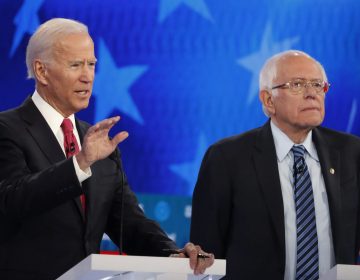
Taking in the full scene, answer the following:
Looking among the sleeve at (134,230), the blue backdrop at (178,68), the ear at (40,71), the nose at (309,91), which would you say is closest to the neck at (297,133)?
the nose at (309,91)

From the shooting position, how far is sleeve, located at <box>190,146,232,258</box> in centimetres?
378

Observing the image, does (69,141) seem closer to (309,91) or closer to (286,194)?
(286,194)

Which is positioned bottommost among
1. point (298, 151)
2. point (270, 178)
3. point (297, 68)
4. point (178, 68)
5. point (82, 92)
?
point (270, 178)

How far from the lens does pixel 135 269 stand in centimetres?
249

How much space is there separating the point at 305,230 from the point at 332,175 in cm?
26

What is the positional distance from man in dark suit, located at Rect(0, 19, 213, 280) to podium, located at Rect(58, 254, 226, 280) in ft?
0.14

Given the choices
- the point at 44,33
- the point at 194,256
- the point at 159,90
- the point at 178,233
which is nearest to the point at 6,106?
the point at 159,90

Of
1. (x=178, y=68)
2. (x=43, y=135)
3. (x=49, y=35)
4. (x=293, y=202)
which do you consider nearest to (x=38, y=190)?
(x=43, y=135)

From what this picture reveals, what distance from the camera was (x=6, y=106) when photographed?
15.0ft

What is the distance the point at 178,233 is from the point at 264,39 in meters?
1.00

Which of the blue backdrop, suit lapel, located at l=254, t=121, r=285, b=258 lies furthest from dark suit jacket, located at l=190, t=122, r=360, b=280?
the blue backdrop

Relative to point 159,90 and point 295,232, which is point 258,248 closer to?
point 295,232

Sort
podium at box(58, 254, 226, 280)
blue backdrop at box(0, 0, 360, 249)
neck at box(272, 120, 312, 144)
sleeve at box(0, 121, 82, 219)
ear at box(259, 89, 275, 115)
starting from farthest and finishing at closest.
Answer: blue backdrop at box(0, 0, 360, 249)
ear at box(259, 89, 275, 115)
neck at box(272, 120, 312, 144)
sleeve at box(0, 121, 82, 219)
podium at box(58, 254, 226, 280)

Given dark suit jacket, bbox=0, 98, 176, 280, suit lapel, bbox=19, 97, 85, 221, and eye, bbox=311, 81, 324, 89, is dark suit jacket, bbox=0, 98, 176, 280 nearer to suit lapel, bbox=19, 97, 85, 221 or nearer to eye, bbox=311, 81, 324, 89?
suit lapel, bbox=19, 97, 85, 221
